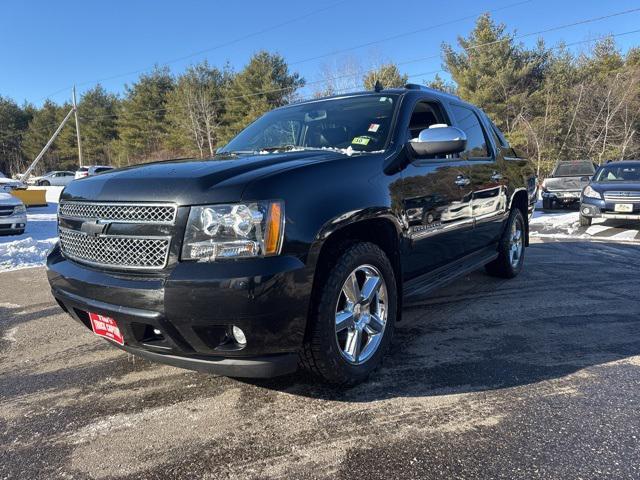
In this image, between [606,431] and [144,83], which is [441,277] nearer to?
[606,431]

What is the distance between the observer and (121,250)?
94.7 inches

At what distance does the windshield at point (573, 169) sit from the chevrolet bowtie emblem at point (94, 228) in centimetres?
1532

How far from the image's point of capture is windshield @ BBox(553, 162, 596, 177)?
1493 centimetres

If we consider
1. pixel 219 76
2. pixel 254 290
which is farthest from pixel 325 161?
pixel 219 76

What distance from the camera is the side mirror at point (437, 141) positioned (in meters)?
3.11

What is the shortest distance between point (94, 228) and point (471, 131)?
351 cm

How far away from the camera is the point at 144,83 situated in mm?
48906

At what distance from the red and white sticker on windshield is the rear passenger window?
3080 mm

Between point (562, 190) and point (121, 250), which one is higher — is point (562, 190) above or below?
below

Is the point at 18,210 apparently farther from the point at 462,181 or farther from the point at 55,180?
the point at 55,180

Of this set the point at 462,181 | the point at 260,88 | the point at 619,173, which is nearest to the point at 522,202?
the point at 462,181

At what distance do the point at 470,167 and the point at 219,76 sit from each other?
44.9 meters

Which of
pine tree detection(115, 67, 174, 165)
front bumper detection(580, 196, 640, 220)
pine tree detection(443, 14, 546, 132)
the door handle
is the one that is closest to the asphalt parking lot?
the door handle

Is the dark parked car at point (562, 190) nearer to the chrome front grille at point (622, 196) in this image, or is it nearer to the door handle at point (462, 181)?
the chrome front grille at point (622, 196)
